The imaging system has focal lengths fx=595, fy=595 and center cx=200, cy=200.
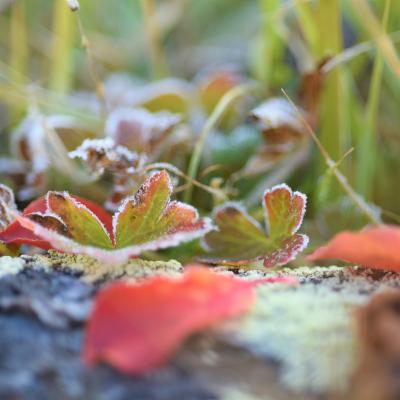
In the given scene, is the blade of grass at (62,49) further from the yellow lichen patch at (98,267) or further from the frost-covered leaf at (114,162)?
the yellow lichen patch at (98,267)

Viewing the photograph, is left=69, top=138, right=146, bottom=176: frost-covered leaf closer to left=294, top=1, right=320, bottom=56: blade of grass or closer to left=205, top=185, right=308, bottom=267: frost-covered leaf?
left=205, top=185, right=308, bottom=267: frost-covered leaf

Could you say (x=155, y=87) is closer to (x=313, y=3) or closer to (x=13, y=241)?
(x=313, y=3)

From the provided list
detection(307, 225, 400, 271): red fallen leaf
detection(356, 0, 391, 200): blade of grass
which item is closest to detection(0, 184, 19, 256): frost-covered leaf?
detection(307, 225, 400, 271): red fallen leaf

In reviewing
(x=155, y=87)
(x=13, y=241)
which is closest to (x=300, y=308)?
(x=13, y=241)

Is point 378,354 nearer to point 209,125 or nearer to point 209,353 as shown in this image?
point 209,353

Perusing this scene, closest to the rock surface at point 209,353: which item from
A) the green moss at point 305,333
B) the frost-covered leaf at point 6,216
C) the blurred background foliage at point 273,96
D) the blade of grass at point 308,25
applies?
the green moss at point 305,333

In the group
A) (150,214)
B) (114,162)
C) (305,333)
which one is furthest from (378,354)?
(114,162)
